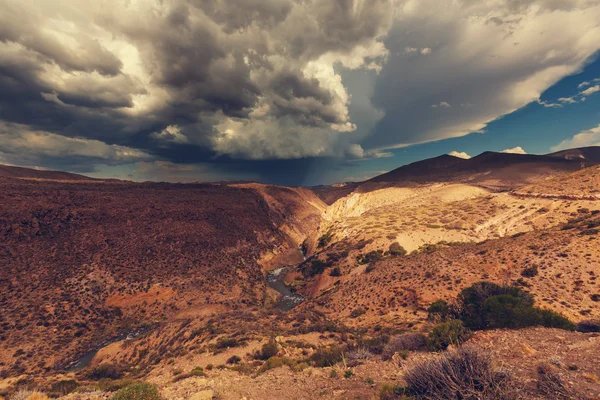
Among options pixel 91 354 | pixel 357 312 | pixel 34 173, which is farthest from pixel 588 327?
pixel 34 173

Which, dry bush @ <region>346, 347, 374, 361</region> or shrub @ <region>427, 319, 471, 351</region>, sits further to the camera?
dry bush @ <region>346, 347, 374, 361</region>

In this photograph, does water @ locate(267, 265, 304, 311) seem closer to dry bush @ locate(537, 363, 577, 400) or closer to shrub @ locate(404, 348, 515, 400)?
shrub @ locate(404, 348, 515, 400)

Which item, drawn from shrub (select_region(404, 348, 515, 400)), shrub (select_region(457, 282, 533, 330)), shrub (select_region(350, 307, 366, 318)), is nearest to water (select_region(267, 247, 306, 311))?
shrub (select_region(350, 307, 366, 318))

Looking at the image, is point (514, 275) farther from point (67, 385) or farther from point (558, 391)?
point (67, 385)

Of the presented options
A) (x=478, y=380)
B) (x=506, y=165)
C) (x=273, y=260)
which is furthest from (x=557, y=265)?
(x=506, y=165)

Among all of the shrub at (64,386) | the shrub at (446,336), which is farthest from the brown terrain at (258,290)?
the shrub at (446,336)

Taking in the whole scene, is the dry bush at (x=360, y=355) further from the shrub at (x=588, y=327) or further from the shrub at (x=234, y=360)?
the shrub at (x=588, y=327)
